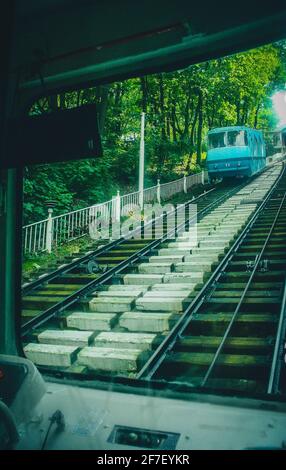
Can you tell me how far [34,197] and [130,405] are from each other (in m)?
11.0

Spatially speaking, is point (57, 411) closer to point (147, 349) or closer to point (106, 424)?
point (106, 424)

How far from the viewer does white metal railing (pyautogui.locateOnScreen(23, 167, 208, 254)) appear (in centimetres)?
1188

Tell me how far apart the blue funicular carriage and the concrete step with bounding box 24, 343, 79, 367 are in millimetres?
17596

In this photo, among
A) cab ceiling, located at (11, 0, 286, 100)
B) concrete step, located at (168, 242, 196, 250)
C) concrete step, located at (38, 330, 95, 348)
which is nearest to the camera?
cab ceiling, located at (11, 0, 286, 100)

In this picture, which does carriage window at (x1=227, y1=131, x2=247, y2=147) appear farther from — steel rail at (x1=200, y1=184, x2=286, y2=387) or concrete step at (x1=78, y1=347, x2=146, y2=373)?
concrete step at (x1=78, y1=347, x2=146, y2=373)

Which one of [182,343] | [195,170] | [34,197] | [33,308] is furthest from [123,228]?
[195,170]

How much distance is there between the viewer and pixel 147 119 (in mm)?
23484

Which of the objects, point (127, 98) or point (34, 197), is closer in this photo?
point (34, 197)

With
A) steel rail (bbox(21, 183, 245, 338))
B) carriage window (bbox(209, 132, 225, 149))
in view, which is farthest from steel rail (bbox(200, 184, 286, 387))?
carriage window (bbox(209, 132, 225, 149))

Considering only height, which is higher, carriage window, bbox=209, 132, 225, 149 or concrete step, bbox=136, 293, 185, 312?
carriage window, bbox=209, 132, 225, 149

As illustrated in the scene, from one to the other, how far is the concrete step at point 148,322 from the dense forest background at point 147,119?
7.90 m

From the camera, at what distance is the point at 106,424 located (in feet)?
10.5

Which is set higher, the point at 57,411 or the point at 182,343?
the point at 57,411

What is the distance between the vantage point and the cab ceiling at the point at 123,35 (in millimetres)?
3154
